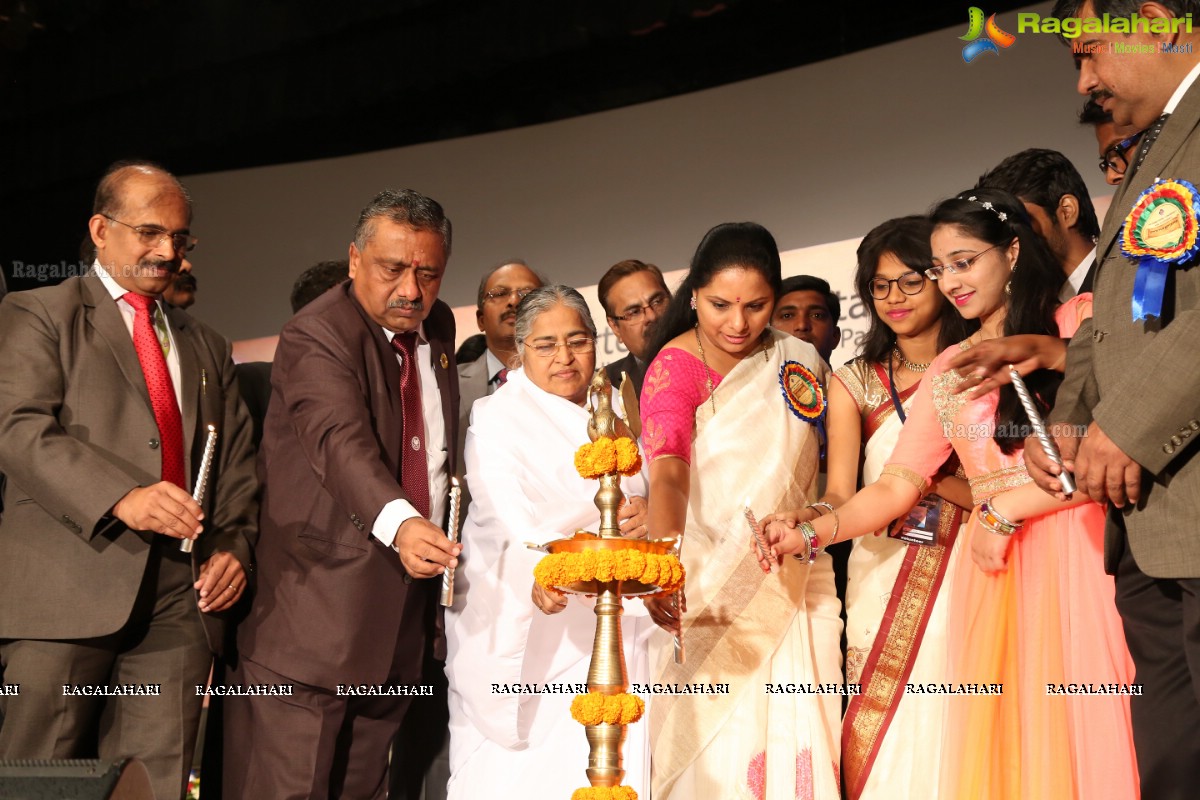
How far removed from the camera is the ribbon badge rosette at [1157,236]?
2068 mm

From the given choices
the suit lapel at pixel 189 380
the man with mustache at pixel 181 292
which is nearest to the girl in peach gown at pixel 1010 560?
the suit lapel at pixel 189 380

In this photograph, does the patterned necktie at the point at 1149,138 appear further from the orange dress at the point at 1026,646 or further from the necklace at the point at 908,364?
the necklace at the point at 908,364

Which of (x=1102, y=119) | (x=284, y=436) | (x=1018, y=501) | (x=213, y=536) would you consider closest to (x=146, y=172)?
(x=284, y=436)

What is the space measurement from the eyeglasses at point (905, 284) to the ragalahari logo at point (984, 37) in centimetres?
215

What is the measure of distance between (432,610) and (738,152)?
10.7 feet

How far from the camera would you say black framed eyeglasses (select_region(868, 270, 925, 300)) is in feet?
10.9

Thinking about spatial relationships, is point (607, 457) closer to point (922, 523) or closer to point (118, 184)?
point (922, 523)

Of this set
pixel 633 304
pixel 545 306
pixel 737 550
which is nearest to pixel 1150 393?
pixel 737 550

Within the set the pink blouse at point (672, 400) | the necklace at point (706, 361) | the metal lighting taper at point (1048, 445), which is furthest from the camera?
the necklace at point (706, 361)

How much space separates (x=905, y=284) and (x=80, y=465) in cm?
223

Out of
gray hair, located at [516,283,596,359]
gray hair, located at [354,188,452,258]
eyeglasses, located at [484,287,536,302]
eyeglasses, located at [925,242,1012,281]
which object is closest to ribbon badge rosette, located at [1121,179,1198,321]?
eyeglasses, located at [925,242,1012,281]

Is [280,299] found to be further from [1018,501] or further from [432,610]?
[1018,501]

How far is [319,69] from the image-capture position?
623cm

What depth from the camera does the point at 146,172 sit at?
10.7 ft
